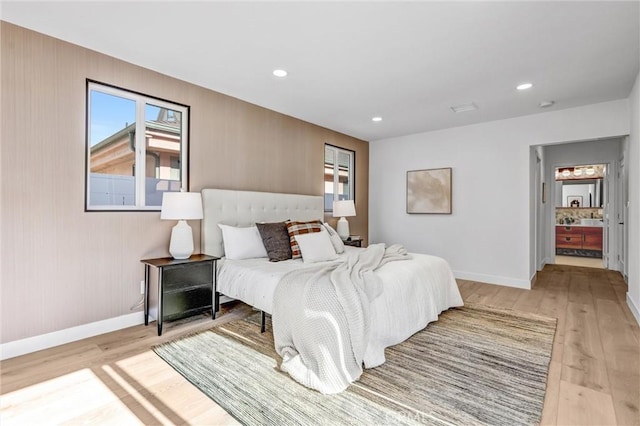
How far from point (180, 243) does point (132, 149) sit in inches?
41.5

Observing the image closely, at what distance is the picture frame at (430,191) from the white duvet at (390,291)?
7.34 ft

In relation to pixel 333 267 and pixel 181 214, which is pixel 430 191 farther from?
pixel 181 214

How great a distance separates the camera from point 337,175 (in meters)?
5.69

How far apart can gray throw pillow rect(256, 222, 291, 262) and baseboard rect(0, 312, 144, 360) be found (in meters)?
1.40

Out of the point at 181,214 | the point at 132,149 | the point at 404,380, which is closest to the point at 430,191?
the point at 404,380

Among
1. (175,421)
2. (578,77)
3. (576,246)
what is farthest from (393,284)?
(576,246)

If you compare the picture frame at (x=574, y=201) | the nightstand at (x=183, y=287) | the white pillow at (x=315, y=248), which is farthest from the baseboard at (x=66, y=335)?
the picture frame at (x=574, y=201)

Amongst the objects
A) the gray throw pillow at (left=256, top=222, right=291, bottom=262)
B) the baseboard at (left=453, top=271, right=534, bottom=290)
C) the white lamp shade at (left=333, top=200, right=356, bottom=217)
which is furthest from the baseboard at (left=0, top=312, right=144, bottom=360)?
the baseboard at (left=453, top=271, right=534, bottom=290)

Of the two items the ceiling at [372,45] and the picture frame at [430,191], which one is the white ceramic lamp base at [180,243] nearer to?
the ceiling at [372,45]

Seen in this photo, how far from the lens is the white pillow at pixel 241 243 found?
11.3ft

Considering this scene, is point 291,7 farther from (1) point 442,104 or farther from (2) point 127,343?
(2) point 127,343

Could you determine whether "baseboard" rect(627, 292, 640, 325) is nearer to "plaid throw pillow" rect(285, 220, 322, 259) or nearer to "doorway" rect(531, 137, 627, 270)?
"doorway" rect(531, 137, 627, 270)

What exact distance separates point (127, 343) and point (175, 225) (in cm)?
120

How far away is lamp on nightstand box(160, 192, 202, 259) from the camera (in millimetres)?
3001
